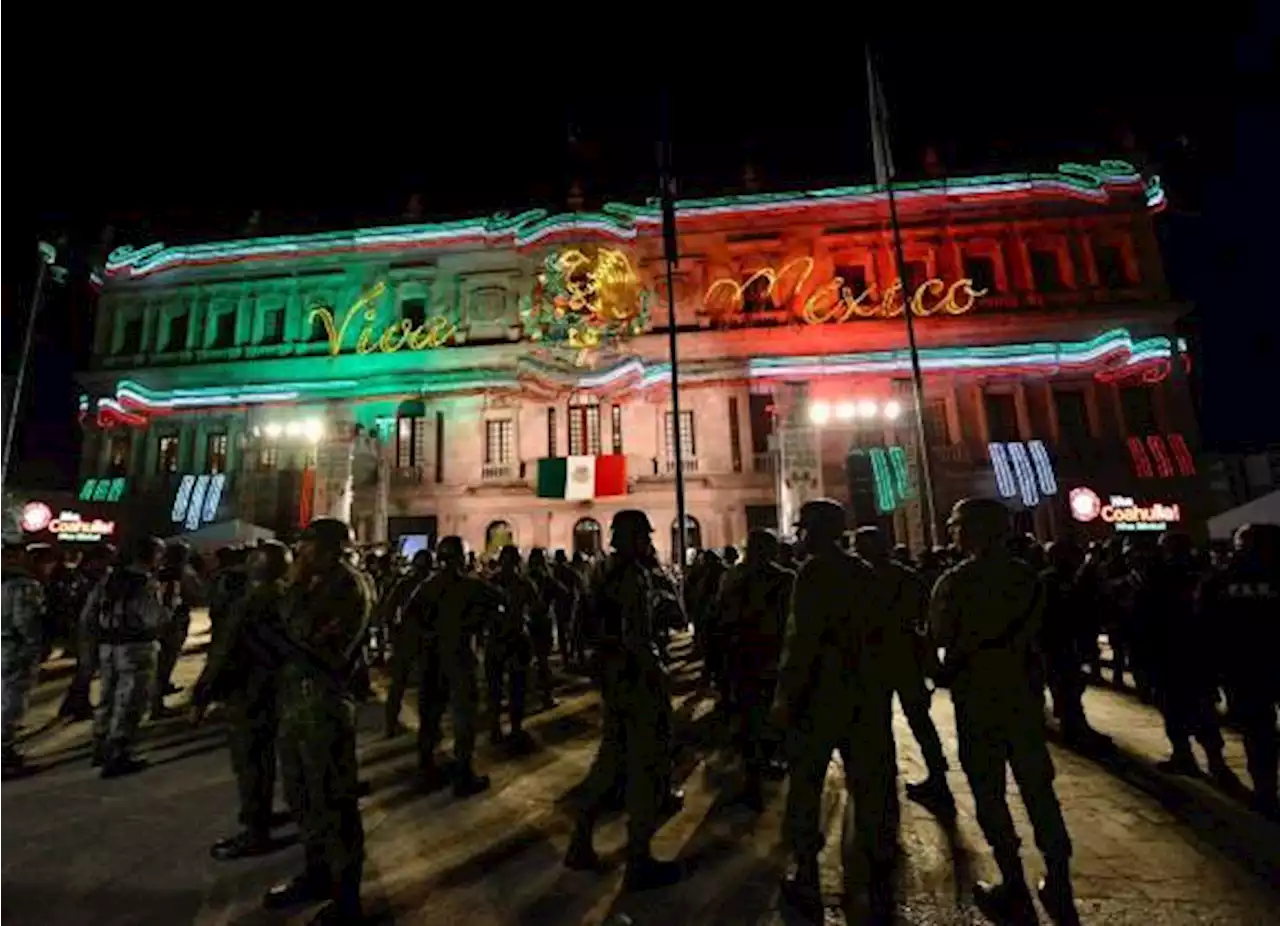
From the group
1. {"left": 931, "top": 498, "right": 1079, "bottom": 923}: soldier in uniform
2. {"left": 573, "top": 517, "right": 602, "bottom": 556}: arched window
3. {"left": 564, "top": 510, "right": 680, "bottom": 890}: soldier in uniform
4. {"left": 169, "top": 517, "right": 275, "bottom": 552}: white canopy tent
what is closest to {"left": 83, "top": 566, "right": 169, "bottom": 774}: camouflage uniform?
{"left": 564, "top": 510, "right": 680, "bottom": 890}: soldier in uniform

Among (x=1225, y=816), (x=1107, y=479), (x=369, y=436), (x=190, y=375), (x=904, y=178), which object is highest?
(x=904, y=178)

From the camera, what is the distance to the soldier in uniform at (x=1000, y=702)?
3.38m

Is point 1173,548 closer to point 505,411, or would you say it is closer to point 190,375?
point 505,411

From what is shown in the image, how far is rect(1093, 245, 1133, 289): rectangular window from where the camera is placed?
25984mm

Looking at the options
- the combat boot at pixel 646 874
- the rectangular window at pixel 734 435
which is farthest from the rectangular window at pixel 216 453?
the combat boot at pixel 646 874

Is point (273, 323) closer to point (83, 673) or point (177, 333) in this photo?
point (177, 333)

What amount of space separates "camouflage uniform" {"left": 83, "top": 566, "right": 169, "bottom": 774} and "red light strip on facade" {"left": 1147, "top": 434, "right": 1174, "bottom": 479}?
28.4m

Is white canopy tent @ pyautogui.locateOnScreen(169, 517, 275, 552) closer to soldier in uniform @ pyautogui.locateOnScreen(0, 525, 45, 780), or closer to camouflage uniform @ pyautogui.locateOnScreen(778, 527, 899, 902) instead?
soldier in uniform @ pyautogui.locateOnScreen(0, 525, 45, 780)

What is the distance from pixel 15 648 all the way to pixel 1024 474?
25.7 meters

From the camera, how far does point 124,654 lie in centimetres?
634

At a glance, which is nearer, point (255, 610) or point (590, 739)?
point (255, 610)

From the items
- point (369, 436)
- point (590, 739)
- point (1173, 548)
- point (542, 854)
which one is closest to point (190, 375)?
point (369, 436)

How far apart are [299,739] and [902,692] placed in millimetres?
4195

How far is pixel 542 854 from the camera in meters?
4.30
